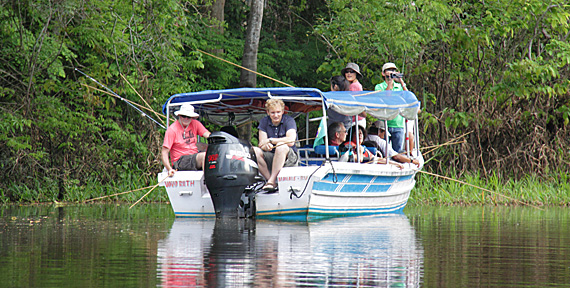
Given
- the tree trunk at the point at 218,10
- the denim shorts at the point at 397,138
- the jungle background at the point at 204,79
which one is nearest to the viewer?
the denim shorts at the point at 397,138

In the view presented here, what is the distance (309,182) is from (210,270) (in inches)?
215

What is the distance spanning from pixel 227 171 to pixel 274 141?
0.96 meters

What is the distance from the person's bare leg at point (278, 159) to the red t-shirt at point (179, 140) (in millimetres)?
1529

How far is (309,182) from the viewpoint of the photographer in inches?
493

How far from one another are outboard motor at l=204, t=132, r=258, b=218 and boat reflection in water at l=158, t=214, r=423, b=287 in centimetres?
27

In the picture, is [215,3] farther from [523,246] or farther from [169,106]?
[523,246]

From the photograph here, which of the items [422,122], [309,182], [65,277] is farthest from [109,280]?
[422,122]

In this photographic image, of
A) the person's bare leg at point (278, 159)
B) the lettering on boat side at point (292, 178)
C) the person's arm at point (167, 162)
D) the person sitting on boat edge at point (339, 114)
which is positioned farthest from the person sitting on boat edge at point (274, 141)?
the person sitting on boat edge at point (339, 114)

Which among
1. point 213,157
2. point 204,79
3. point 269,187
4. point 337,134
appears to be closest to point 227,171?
point 213,157

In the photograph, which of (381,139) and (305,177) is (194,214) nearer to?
(305,177)

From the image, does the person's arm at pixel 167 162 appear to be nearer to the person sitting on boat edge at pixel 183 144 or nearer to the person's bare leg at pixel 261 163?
the person sitting on boat edge at pixel 183 144

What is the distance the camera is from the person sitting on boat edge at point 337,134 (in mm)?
14070

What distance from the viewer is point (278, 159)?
12.7 meters

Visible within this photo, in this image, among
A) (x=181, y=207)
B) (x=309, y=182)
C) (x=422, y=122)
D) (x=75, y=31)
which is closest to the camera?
(x=309, y=182)
